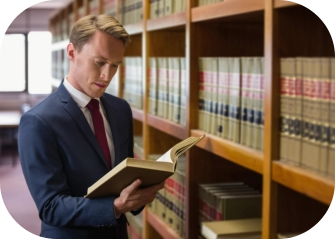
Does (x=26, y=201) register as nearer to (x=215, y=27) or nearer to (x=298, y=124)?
(x=215, y=27)

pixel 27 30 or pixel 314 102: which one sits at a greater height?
pixel 27 30

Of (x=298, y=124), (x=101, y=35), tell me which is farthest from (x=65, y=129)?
(x=298, y=124)

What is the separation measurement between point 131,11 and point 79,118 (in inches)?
68.1

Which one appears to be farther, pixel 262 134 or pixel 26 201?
pixel 26 201

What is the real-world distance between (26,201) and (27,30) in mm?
5383

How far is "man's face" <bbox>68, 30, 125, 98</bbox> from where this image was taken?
1.93m

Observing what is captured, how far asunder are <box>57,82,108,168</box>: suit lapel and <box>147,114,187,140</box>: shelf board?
22.2 inches

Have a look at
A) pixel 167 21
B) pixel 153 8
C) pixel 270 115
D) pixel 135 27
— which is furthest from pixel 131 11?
pixel 270 115

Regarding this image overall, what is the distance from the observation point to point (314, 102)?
4.78 feet

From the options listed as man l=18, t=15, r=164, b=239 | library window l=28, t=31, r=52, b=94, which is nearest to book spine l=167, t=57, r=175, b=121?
man l=18, t=15, r=164, b=239

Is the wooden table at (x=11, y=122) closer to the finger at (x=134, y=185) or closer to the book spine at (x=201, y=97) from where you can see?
the book spine at (x=201, y=97)

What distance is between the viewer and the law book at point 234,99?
6.39 ft

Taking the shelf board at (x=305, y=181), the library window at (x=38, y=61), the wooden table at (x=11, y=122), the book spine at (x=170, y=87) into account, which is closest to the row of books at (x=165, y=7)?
the book spine at (x=170, y=87)

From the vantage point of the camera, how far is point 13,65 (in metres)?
11.0
